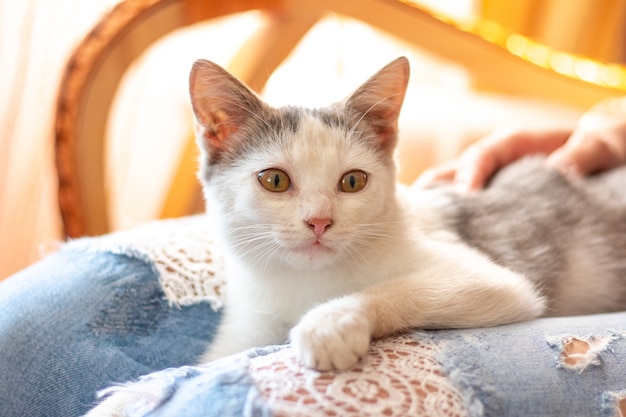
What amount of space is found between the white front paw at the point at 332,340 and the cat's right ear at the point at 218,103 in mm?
466

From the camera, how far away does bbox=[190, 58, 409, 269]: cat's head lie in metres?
1.02

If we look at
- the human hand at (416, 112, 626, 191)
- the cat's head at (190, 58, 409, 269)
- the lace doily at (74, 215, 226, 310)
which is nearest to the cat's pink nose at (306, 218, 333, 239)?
the cat's head at (190, 58, 409, 269)

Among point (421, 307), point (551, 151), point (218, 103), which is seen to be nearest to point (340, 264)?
point (421, 307)

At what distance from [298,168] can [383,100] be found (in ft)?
0.87

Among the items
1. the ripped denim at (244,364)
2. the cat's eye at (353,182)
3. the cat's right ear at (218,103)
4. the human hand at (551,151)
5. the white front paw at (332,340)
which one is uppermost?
the cat's right ear at (218,103)

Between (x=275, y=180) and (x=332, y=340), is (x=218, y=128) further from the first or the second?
(x=332, y=340)

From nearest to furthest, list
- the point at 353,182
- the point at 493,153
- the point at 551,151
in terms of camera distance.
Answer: the point at 353,182 < the point at 493,153 < the point at 551,151

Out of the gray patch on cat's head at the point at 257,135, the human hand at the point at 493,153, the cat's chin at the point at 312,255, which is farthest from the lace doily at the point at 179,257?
the human hand at the point at 493,153

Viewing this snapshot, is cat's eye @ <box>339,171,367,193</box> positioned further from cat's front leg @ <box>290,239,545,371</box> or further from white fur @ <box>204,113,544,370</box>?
cat's front leg @ <box>290,239,545,371</box>

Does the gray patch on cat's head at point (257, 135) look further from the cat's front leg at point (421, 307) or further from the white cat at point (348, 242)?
the cat's front leg at point (421, 307)

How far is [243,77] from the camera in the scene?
71.0 inches

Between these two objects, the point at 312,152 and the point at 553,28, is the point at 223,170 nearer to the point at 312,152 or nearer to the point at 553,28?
the point at 312,152

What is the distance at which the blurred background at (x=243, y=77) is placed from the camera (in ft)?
5.74

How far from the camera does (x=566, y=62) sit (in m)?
2.08
